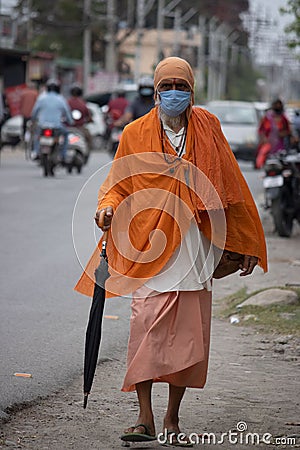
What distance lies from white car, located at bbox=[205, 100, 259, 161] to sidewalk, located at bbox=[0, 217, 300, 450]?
783 inches

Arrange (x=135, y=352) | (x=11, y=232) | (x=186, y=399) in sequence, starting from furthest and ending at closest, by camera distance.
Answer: (x=11, y=232)
(x=186, y=399)
(x=135, y=352)

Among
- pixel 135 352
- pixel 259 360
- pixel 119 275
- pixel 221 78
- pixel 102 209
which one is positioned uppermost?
pixel 102 209

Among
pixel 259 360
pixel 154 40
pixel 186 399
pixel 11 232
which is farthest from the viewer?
pixel 154 40

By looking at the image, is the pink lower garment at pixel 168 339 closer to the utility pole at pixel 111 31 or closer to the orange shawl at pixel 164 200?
the orange shawl at pixel 164 200

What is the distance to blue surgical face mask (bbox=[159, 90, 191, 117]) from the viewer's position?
480 centimetres

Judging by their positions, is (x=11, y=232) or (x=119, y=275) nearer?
(x=119, y=275)

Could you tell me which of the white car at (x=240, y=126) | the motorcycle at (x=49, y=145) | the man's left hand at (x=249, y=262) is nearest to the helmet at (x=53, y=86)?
the motorcycle at (x=49, y=145)

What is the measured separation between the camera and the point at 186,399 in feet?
18.6

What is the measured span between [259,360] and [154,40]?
83.1 m

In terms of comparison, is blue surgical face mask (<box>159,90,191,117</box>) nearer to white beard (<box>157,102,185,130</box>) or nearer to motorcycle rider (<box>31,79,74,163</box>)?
white beard (<box>157,102,185,130</box>)

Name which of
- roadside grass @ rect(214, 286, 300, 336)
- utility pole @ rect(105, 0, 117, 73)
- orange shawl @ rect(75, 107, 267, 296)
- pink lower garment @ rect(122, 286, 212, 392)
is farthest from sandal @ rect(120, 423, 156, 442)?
utility pole @ rect(105, 0, 117, 73)

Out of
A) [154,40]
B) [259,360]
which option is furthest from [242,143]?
[154,40]

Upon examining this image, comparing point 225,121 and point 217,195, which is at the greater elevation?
point 217,195

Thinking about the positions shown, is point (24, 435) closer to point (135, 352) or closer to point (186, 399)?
point (135, 352)
